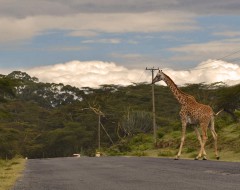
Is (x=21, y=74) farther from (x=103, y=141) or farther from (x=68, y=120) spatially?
(x=103, y=141)

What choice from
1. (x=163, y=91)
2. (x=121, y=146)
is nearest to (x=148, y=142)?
(x=121, y=146)

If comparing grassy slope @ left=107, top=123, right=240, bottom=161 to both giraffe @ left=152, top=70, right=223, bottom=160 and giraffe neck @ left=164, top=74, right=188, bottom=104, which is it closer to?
giraffe @ left=152, top=70, right=223, bottom=160

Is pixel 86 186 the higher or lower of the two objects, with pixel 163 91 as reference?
lower

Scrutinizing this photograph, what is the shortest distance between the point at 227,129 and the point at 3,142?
39759 millimetres

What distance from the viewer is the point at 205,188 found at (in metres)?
11.2

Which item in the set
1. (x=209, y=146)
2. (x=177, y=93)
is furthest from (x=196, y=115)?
(x=209, y=146)

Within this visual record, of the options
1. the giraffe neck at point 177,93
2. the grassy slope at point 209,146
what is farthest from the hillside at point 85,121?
the giraffe neck at point 177,93

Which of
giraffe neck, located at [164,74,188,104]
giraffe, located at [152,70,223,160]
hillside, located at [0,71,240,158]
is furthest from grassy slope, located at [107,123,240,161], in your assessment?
hillside, located at [0,71,240,158]

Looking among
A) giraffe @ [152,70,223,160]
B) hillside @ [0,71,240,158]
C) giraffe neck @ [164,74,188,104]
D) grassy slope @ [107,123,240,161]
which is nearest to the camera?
giraffe @ [152,70,223,160]

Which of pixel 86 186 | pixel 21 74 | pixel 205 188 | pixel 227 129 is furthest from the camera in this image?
pixel 21 74

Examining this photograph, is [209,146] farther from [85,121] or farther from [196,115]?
[85,121]

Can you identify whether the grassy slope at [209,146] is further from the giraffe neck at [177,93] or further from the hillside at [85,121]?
the hillside at [85,121]

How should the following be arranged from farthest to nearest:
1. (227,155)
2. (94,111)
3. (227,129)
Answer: (94,111)
(227,129)
(227,155)

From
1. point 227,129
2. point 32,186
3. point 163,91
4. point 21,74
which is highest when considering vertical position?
point 21,74
